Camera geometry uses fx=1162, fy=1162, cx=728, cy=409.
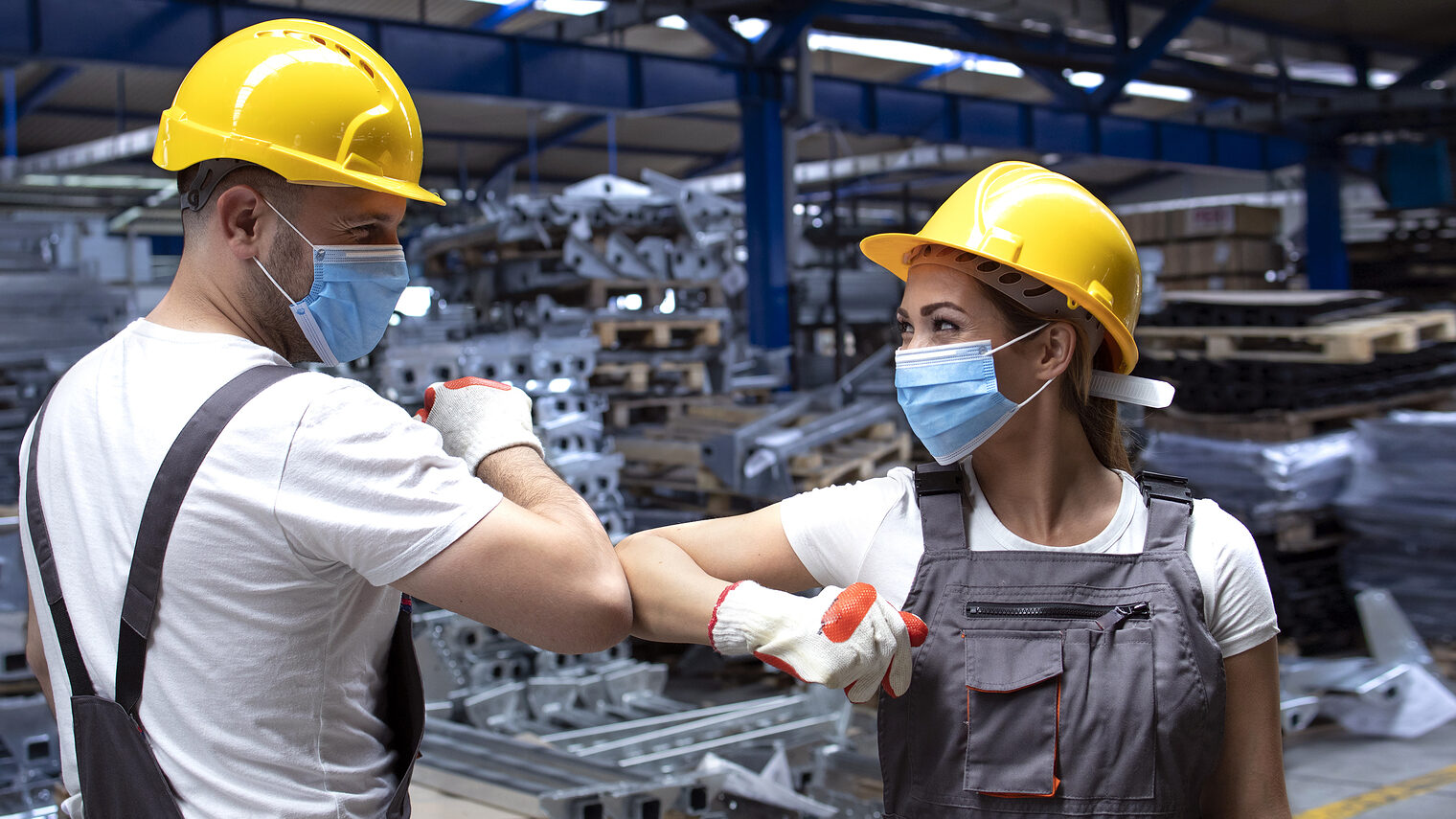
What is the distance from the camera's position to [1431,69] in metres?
14.5

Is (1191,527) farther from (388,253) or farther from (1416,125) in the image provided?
(1416,125)

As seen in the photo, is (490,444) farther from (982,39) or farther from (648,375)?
(982,39)

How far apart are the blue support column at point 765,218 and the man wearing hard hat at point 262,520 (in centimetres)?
864

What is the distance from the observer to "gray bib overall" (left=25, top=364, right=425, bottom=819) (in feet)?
4.45

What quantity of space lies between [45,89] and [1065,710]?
14148 millimetres

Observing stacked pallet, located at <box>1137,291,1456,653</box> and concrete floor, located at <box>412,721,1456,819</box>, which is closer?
concrete floor, located at <box>412,721,1456,819</box>

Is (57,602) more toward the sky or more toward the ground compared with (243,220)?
more toward the ground

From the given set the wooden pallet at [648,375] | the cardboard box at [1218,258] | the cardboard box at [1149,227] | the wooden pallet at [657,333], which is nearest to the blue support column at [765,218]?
the wooden pallet at [657,333]

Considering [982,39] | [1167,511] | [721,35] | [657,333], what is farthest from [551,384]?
[982,39]

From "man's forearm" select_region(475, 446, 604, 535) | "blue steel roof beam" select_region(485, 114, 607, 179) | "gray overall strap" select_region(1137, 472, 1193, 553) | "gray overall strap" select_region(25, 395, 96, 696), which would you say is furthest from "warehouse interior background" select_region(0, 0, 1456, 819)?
"blue steel roof beam" select_region(485, 114, 607, 179)

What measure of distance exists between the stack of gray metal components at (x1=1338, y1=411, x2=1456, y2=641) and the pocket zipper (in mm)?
5672

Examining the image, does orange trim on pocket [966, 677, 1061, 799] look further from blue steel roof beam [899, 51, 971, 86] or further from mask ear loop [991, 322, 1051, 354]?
blue steel roof beam [899, 51, 971, 86]

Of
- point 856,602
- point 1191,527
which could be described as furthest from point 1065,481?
point 856,602

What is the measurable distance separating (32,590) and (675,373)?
699 cm
